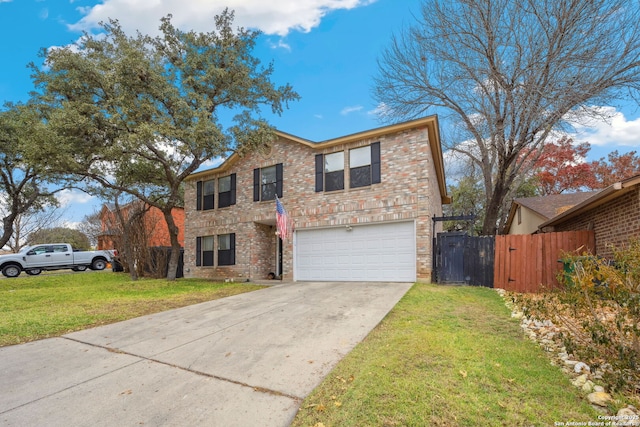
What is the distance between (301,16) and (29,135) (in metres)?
10.5

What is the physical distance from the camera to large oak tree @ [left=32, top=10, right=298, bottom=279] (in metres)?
10.9

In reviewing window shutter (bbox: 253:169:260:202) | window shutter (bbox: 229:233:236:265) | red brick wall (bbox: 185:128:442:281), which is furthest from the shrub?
window shutter (bbox: 229:233:236:265)

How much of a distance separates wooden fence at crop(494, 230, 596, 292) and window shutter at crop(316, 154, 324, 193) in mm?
5964

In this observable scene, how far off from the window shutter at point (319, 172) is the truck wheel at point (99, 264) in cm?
1619

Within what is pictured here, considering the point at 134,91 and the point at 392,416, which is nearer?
the point at 392,416

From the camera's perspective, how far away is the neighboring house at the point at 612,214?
6176 millimetres

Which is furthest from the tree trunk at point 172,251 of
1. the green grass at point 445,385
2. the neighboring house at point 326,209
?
the green grass at point 445,385

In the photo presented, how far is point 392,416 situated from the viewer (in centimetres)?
257

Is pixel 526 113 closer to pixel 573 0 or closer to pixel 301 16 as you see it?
pixel 573 0

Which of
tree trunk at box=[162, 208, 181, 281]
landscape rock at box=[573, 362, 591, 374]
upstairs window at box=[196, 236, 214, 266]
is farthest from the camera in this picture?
upstairs window at box=[196, 236, 214, 266]

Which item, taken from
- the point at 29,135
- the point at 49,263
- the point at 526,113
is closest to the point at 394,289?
the point at 526,113

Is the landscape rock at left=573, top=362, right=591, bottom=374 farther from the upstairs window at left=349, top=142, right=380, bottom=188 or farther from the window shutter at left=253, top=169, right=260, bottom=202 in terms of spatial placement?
the window shutter at left=253, top=169, right=260, bottom=202

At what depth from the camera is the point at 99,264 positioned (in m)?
20.2

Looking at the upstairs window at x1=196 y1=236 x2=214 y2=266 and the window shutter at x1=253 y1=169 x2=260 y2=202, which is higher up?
the window shutter at x1=253 y1=169 x2=260 y2=202
